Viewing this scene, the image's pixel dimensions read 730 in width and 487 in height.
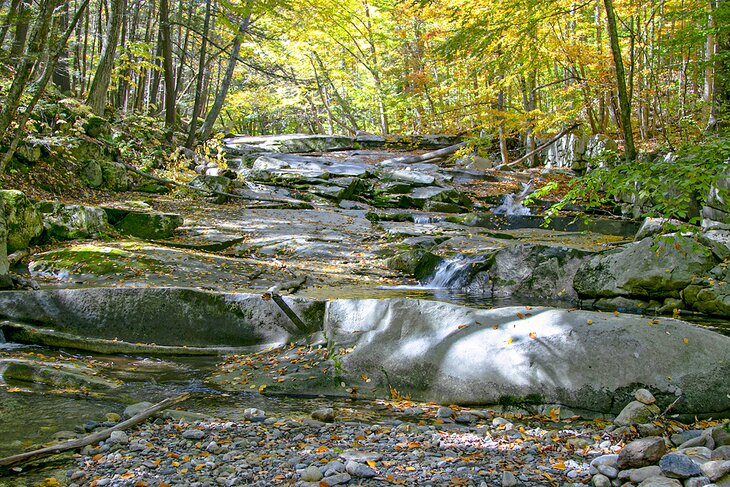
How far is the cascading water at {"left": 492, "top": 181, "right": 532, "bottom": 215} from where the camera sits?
1470 centimetres

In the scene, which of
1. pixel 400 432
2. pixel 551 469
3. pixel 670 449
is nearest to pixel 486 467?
pixel 551 469

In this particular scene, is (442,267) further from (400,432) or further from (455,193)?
(455,193)

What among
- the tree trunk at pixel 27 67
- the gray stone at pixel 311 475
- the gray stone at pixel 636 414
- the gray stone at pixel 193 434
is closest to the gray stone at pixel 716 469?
the gray stone at pixel 636 414

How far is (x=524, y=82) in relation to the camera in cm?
1755

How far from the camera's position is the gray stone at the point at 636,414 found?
363 centimetres

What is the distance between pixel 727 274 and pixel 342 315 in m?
5.30

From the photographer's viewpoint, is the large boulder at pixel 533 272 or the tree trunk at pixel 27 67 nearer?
the tree trunk at pixel 27 67

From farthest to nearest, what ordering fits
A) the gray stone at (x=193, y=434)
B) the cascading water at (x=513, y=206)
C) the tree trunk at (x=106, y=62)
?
the cascading water at (x=513, y=206), the tree trunk at (x=106, y=62), the gray stone at (x=193, y=434)

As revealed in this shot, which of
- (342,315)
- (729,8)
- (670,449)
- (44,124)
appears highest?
(729,8)

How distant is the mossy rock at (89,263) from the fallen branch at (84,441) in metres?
3.64

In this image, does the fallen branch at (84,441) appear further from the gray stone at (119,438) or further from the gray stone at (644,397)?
the gray stone at (644,397)

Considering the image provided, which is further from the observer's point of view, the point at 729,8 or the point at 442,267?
the point at 729,8

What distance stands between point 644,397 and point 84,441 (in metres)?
3.74

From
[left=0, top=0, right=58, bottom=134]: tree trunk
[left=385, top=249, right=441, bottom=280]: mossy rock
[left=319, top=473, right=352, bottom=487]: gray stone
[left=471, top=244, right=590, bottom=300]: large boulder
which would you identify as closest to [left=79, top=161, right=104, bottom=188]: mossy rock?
[left=0, top=0, right=58, bottom=134]: tree trunk
